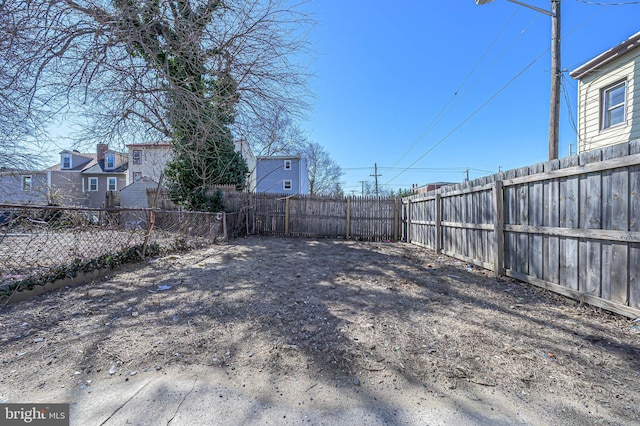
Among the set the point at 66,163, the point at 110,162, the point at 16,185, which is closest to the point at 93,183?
the point at 110,162

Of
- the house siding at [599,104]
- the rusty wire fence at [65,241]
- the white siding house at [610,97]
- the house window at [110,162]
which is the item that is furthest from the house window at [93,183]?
the house siding at [599,104]

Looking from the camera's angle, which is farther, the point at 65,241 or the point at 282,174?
the point at 282,174

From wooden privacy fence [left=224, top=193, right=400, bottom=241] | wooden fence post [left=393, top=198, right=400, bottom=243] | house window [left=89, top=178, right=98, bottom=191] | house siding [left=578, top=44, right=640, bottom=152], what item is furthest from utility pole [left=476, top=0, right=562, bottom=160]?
house window [left=89, top=178, right=98, bottom=191]

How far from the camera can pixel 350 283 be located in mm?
4289

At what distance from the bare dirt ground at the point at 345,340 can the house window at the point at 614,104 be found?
21.3 ft

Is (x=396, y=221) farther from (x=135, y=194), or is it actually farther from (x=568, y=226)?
(x=135, y=194)

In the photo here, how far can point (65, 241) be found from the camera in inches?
161

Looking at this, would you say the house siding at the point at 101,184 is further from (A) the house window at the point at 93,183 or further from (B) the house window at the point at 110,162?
(B) the house window at the point at 110,162

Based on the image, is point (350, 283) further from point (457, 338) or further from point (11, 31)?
point (11, 31)

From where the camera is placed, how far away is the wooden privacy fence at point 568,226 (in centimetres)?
281

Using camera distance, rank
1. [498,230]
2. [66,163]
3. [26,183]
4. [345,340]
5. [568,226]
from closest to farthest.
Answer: [345,340], [568,226], [498,230], [26,183], [66,163]

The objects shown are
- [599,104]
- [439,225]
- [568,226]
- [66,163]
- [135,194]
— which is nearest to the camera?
[568,226]

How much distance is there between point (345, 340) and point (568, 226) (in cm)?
319

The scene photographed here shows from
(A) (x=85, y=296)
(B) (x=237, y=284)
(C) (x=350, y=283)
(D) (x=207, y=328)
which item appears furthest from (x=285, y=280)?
(A) (x=85, y=296)
